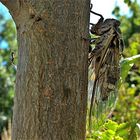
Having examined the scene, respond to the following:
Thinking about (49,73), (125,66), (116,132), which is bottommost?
(116,132)

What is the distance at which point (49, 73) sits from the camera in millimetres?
1652

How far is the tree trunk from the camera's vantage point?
1623mm

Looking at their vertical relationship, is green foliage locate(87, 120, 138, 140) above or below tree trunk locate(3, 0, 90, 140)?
below

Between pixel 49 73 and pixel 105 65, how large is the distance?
1.14 feet

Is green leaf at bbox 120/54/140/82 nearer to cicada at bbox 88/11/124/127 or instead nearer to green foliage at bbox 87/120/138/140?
green foliage at bbox 87/120/138/140

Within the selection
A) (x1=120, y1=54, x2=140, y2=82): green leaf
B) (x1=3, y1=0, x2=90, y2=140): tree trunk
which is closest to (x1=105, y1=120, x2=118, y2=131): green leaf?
(x1=120, y1=54, x2=140, y2=82): green leaf

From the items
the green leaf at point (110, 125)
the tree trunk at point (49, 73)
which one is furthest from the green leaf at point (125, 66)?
the tree trunk at point (49, 73)

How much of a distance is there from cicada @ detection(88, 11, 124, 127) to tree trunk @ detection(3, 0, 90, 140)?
0.65ft

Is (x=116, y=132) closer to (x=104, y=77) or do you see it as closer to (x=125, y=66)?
(x=125, y=66)

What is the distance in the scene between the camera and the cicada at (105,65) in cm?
192

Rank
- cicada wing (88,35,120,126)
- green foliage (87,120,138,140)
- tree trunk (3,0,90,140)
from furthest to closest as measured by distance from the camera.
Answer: green foliage (87,120,138,140), cicada wing (88,35,120,126), tree trunk (3,0,90,140)

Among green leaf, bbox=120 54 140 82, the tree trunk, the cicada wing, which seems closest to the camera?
the tree trunk

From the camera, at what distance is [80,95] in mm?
1694

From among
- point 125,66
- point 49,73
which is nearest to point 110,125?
point 125,66
